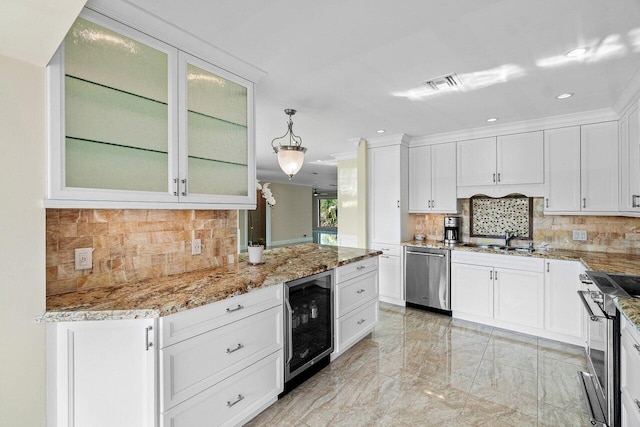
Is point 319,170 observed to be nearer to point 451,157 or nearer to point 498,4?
point 451,157

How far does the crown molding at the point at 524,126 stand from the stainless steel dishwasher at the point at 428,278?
157 centimetres

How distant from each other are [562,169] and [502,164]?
0.61m

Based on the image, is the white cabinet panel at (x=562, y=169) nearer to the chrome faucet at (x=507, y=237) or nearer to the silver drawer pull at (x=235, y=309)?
the chrome faucet at (x=507, y=237)

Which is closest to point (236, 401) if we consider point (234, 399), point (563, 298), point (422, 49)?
point (234, 399)

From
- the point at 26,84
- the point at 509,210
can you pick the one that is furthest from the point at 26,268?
the point at 509,210

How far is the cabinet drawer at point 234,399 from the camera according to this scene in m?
1.60

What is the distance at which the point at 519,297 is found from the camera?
348cm

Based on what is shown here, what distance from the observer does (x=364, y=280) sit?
3.12 metres

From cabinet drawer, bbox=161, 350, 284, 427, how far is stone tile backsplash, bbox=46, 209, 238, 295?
85 cm

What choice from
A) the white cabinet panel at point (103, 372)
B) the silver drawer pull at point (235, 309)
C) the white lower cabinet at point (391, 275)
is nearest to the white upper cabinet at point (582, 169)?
the white lower cabinet at point (391, 275)

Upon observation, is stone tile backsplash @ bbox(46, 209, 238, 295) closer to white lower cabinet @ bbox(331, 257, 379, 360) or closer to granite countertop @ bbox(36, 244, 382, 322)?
granite countertop @ bbox(36, 244, 382, 322)

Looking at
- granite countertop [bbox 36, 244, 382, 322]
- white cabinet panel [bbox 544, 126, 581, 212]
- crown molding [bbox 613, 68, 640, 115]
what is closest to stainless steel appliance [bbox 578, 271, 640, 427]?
white cabinet panel [bbox 544, 126, 581, 212]

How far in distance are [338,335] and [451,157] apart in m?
2.93

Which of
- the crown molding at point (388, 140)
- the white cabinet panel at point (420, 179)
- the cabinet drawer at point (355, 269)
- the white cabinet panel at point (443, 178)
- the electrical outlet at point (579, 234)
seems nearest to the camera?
the cabinet drawer at point (355, 269)
